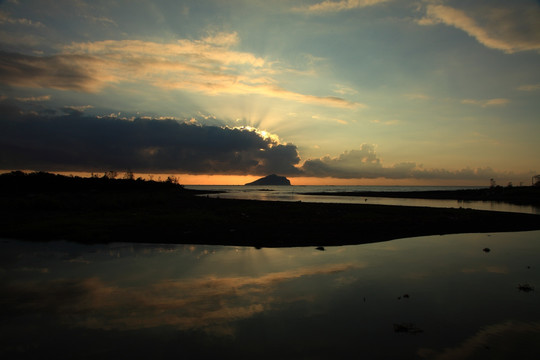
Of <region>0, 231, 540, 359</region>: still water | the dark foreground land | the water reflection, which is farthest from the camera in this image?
the water reflection

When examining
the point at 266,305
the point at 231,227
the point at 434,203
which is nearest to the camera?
the point at 266,305

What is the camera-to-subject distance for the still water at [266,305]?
7.12 meters

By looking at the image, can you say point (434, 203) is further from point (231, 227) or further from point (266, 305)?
point (266, 305)

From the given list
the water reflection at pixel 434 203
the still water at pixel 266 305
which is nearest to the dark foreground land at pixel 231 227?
the still water at pixel 266 305

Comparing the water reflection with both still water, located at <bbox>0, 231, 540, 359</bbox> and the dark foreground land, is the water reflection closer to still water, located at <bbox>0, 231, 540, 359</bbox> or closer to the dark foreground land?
the dark foreground land

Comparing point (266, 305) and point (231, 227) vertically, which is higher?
point (231, 227)

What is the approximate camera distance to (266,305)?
31.4 feet

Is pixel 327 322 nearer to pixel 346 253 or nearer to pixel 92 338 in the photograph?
pixel 92 338

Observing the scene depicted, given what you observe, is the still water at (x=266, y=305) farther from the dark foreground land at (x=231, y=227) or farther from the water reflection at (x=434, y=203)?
the water reflection at (x=434, y=203)

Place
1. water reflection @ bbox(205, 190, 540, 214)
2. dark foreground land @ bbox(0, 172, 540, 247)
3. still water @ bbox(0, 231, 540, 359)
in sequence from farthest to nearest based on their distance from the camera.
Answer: water reflection @ bbox(205, 190, 540, 214), dark foreground land @ bbox(0, 172, 540, 247), still water @ bbox(0, 231, 540, 359)

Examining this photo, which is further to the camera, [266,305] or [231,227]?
[231,227]

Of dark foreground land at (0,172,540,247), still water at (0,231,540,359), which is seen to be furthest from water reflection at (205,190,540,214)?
still water at (0,231,540,359)

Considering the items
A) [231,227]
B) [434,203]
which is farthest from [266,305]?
[434,203]

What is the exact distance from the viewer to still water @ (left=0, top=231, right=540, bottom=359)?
7117 mm
